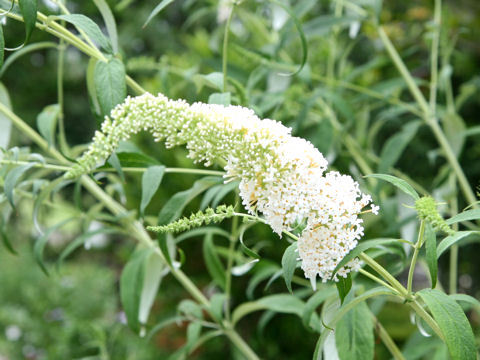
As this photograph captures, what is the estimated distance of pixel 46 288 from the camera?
2.45m

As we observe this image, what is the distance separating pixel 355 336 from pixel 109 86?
0.46 meters

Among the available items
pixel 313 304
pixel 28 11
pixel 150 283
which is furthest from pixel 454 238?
pixel 150 283

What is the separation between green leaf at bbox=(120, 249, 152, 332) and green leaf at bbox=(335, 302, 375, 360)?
0.36m

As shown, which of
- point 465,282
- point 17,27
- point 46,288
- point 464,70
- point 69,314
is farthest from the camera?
point 17,27

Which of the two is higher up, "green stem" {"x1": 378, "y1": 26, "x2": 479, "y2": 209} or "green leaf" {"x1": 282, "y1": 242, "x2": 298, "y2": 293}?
"green leaf" {"x1": 282, "y1": 242, "x2": 298, "y2": 293}

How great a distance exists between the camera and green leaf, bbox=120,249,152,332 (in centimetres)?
87

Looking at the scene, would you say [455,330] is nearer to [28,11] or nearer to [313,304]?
[313,304]

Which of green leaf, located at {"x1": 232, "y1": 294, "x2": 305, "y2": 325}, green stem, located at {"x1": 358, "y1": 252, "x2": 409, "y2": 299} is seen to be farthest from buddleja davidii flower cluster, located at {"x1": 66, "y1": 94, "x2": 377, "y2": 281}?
green leaf, located at {"x1": 232, "y1": 294, "x2": 305, "y2": 325}

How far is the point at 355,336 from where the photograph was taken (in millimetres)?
687

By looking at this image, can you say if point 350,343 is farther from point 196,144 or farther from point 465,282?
point 465,282

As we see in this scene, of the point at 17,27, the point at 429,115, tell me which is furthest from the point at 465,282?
the point at 17,27

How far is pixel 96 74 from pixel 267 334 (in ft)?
5.17

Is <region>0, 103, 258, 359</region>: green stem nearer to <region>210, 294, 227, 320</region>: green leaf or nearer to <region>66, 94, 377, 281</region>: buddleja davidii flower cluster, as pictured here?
<region>210, 294, 227, 320</region>: green leaf

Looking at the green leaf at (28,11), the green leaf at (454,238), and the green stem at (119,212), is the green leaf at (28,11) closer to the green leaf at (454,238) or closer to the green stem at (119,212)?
the green stem at (119,212)
